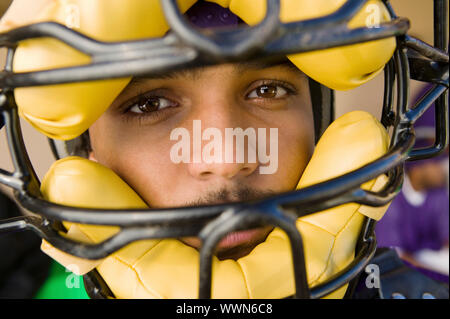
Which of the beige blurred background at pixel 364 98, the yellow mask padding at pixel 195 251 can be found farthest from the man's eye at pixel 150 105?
the beige blurred background at pixel 364 98

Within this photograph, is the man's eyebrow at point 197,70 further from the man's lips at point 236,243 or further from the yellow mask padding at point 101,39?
the man's lips at point 236,243

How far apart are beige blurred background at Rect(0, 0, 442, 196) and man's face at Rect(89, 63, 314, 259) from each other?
14.3 inches

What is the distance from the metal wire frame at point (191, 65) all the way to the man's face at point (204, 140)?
0.13m

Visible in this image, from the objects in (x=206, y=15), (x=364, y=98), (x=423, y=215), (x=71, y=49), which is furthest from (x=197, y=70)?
(x=423, y=215)

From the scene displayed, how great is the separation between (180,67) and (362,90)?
1087 mm

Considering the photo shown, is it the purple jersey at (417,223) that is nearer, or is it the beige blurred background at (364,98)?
the beige blurred background at (364,98)

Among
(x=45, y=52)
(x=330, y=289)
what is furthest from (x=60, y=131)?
(x=330, y=289)

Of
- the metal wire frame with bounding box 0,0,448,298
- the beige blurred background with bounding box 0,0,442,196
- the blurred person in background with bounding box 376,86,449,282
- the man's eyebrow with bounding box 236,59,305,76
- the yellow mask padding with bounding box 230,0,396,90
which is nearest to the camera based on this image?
the metal wire frame with bounding box 0,0,448,298

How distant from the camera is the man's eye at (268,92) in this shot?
0.56m

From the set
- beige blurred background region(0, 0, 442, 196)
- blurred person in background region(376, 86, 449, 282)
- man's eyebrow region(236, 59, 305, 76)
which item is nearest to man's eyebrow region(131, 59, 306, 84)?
man's eyebrow region(236, 59, 305, 76)

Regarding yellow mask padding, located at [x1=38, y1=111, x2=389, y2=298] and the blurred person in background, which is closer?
yellow mask padding, located at [x1=38, y1=111, x2=389, y2=298]

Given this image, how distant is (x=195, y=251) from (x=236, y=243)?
0.07m

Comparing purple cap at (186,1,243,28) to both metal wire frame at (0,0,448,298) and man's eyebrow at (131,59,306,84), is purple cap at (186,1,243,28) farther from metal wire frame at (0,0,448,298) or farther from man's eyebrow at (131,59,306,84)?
metal wire frame at (0,0,448,298)

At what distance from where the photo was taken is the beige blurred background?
88 cm
